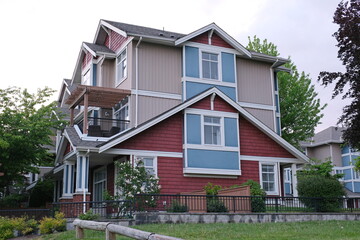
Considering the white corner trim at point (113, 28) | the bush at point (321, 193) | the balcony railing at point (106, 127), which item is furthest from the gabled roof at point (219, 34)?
the bush at point (321, 193)

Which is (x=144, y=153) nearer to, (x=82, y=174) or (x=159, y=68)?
(x=82, y=174)

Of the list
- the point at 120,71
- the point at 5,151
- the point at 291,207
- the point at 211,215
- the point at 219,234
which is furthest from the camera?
the point at 120,71

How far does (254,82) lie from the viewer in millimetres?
29688

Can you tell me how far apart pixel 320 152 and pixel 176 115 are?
30614mm

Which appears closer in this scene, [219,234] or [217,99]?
[219,234]

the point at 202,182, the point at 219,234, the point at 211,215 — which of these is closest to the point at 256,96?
the point at 202,182

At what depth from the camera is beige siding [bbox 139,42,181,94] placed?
86.0 ft

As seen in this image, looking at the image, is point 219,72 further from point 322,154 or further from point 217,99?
point 322,154

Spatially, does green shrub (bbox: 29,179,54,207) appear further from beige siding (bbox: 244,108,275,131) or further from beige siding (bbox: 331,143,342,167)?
beige siding (bbox: 331,143,342,167)

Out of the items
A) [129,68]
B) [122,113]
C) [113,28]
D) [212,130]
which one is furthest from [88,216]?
[113,28]

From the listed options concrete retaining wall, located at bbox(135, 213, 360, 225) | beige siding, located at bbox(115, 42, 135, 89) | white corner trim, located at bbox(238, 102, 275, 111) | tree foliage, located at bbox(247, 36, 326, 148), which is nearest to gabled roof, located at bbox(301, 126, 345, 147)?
tree foliage, located at bbox(247, 36, 326, 148)

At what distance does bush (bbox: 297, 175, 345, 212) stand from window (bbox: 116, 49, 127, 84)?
11.0 m

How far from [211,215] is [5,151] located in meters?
11.5

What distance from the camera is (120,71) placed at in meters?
27.8
